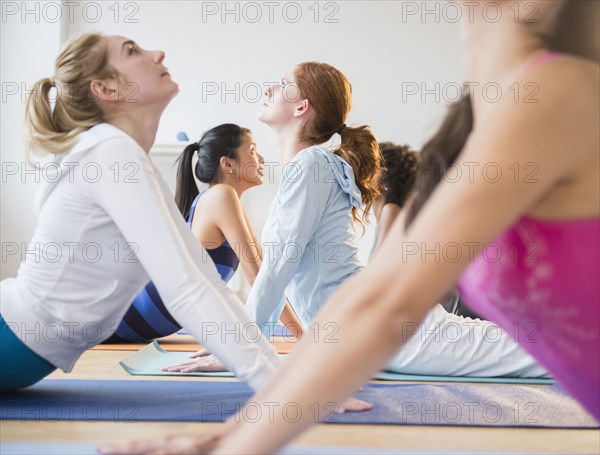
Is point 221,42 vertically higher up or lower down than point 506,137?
lower down

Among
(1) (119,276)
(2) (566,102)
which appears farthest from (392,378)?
(2) (566,102)

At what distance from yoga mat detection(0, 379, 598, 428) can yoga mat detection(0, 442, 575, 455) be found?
0.72ft

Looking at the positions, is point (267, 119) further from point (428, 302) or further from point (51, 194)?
point (428, 302)

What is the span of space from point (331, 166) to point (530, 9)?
1.85 m

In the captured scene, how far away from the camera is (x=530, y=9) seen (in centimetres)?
86

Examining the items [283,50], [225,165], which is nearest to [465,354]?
[225,165]

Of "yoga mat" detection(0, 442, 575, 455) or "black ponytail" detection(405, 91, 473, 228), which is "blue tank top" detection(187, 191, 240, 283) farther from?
"black ponytail" detection(405, 91, 473, 228)

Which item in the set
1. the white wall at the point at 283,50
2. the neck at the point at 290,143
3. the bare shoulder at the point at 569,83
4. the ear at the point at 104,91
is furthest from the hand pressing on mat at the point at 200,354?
the white wall at the point at 283,50

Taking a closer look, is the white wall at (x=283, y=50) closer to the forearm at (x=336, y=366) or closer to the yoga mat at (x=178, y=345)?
the yoga mat at (x=178, y=345)

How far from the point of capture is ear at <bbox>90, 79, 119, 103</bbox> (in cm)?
198

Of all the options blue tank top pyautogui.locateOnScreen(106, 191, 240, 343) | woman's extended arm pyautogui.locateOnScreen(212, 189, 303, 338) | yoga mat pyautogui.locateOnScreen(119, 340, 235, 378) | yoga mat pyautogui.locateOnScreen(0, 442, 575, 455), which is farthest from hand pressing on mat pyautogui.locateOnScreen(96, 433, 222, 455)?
woman's extended arm pyautogui.locateOnScreen(212, 189, 303, 338)

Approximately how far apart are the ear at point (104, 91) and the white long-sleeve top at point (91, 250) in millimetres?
124

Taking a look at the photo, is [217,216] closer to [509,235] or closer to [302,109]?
[302,109]

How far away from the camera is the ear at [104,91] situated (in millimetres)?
1979
